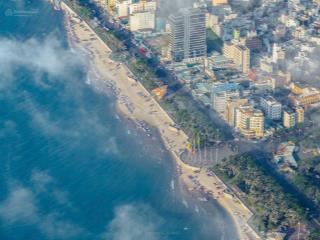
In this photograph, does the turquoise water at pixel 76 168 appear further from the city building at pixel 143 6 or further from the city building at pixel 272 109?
the city building at pixel 143 6

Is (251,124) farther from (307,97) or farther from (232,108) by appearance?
(307,97)

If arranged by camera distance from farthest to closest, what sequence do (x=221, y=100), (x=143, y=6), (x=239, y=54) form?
(x=143, y=6), (x=239, y=54), (x=221, y=100)

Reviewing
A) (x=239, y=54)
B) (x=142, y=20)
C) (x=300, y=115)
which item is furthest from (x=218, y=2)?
(x=300, y=115)

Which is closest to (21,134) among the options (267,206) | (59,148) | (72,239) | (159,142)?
(59,148)

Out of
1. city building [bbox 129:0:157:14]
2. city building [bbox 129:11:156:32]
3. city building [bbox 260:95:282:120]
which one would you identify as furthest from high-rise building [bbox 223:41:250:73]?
city building [bbox 129:0:157:14]

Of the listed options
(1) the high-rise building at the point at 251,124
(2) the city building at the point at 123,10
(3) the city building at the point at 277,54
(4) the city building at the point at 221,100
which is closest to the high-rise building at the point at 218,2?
(2) the city building at the point at 123,10

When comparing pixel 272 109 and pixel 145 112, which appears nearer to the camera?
pixel 272 109
